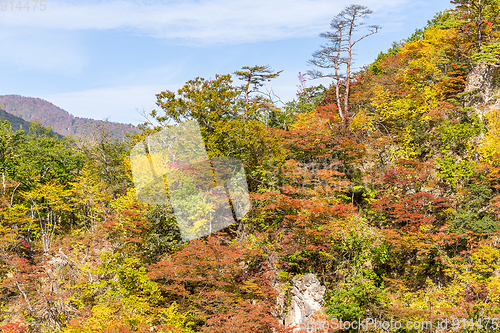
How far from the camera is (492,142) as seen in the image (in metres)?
10.5

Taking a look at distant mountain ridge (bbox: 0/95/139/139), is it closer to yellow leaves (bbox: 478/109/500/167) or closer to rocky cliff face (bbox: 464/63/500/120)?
rocky cliff face (bbox: 464/63/500/120)

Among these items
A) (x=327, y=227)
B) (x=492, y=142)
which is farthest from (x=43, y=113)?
(x=492, y=142)

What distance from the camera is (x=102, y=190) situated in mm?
16719

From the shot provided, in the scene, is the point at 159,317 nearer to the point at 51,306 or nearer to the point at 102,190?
the point at 51,306

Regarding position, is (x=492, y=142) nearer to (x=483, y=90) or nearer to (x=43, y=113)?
(x=483, y=90)

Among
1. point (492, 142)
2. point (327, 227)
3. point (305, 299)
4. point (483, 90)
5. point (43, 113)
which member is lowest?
point (305, 299)

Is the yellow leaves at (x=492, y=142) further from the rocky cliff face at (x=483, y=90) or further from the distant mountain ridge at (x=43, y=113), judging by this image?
the distant mountain ridge at (x=43, y=113)

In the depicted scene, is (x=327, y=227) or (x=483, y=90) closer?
(x=327, y=227)

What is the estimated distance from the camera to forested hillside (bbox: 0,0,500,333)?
9969 mm

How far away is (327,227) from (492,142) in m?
6.76

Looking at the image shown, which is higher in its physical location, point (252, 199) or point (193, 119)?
point (193, 119)

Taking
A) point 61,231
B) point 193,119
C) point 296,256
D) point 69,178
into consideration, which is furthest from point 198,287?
point 69,178

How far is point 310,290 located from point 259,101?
37.7ft

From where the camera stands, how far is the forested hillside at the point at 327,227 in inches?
392
